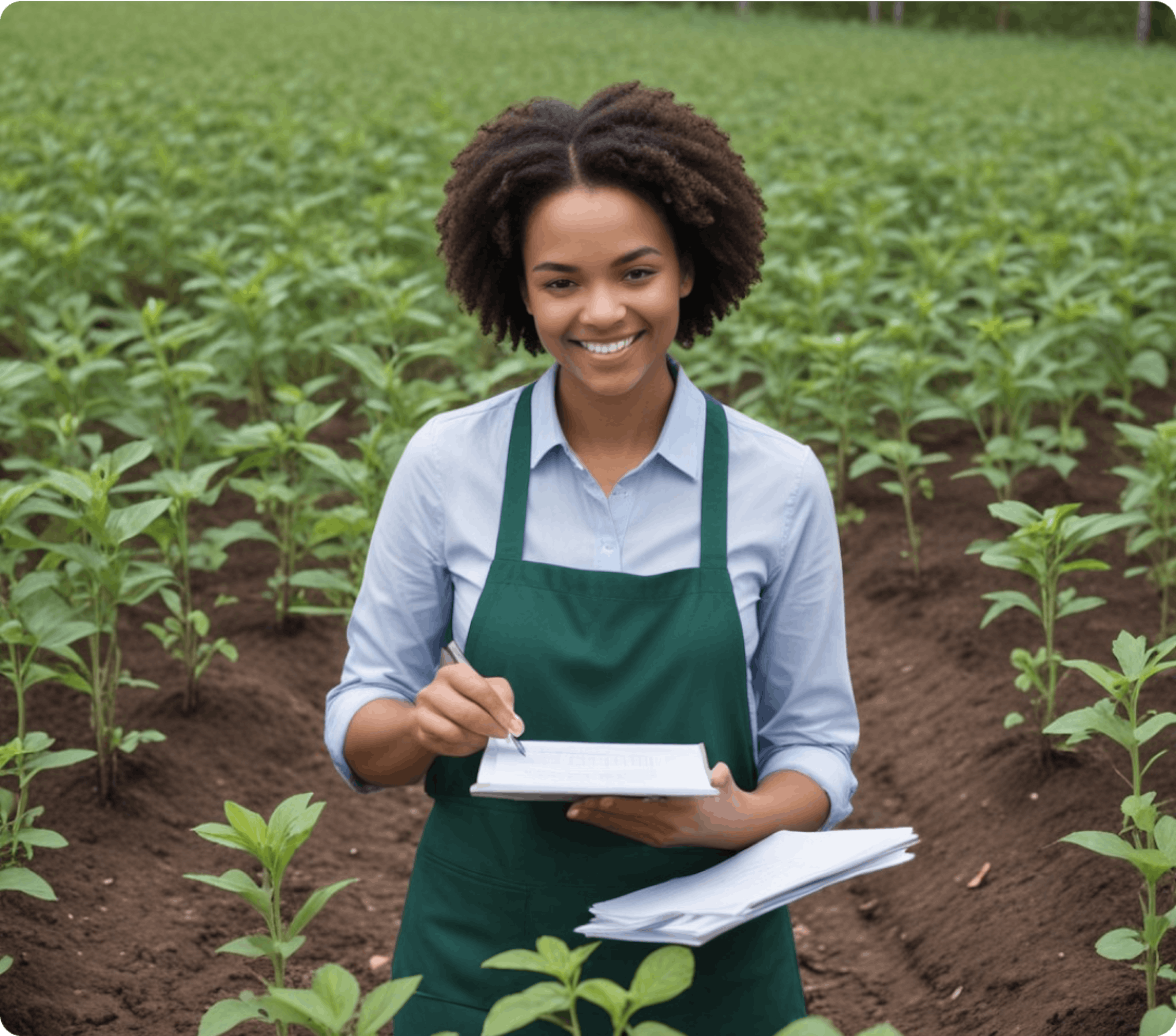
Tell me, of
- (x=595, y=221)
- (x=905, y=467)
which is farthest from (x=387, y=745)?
(x=905, y=467)

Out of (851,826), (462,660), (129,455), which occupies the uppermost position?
(462,660)

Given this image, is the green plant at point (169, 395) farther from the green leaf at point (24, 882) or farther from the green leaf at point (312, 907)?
the green leaf at point (312, 907)

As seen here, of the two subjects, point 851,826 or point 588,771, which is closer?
point 588,771

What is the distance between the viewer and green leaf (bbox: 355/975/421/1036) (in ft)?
4.80

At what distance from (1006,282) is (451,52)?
16.4 m

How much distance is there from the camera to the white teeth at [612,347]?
183 cm

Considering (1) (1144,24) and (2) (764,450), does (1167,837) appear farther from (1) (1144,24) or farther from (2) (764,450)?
(1) (1144,24)

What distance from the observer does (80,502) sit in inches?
128

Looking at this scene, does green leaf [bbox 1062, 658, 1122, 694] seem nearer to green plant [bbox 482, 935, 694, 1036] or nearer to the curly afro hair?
the curly afro hair

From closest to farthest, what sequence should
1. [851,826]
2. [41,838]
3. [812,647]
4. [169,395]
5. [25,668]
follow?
[812,647] < [41,838] < [25,668] < [851,826] < [169,395]

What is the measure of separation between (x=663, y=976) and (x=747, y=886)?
22cm

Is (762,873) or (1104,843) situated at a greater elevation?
(762,873)

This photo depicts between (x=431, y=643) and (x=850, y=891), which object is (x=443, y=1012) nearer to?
(x=431, y=643)

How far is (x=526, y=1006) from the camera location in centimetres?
144
